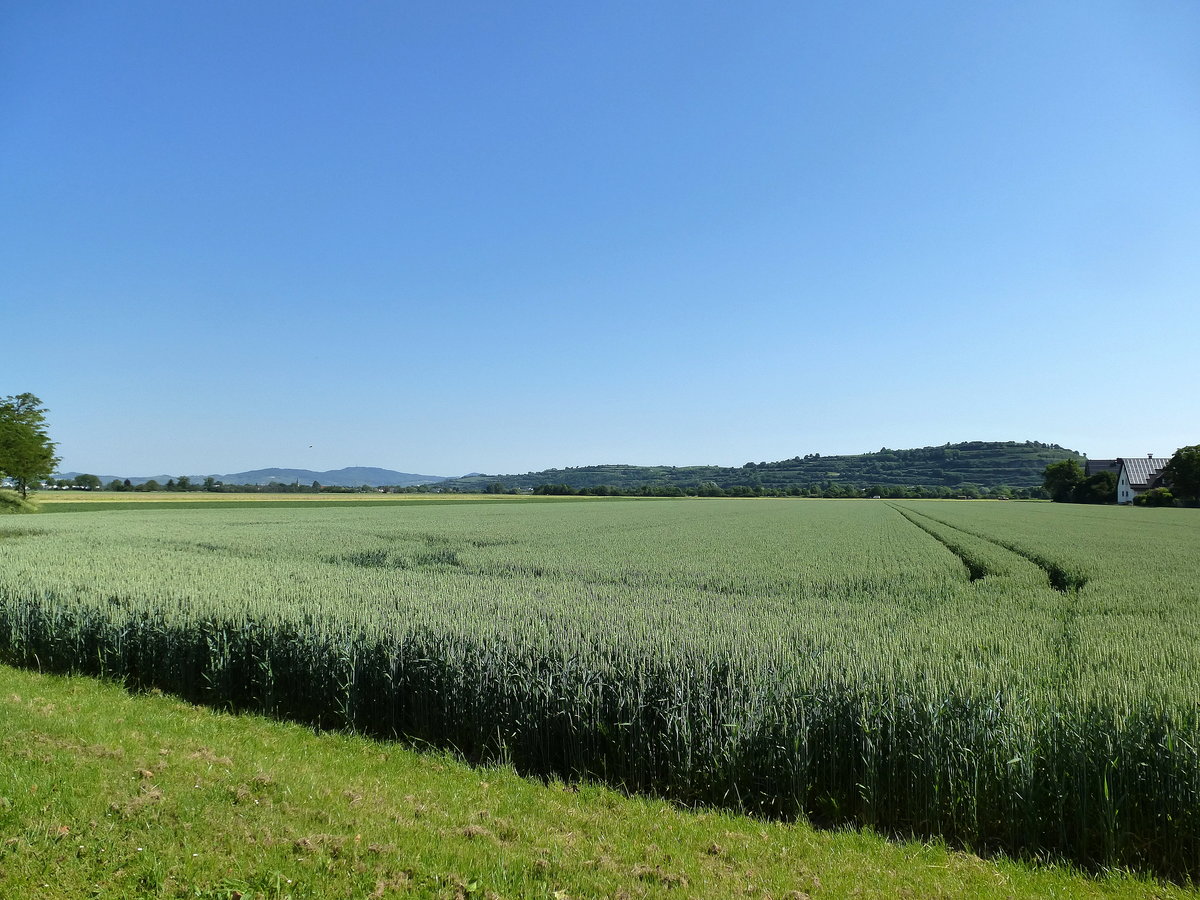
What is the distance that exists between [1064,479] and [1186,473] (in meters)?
35.4

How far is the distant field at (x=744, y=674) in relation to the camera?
4.88 metres

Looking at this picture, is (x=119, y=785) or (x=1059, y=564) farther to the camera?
(x=1059, y=564)

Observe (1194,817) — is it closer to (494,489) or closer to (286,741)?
(286,741)

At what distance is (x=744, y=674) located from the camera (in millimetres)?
6246

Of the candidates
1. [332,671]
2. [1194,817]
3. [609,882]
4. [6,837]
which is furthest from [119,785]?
[1194,817]

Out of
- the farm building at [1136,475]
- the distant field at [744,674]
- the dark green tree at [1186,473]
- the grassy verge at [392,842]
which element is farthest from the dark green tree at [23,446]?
the farm building at [1136,475]

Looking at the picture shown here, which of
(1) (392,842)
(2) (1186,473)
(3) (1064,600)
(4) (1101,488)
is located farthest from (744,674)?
(4) (1101,488)

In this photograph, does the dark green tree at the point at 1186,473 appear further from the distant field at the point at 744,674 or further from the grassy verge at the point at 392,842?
the grassy verge at the point at 392,842

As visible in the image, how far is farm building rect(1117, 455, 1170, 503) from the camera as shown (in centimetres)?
10169

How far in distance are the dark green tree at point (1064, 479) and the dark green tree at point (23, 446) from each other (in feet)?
466

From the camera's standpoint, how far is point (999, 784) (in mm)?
4957

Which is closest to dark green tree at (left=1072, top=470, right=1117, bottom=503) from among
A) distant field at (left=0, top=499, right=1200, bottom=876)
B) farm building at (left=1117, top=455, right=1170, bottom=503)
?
farm building at (left=1117, top=455, right=1170, bottom=503)

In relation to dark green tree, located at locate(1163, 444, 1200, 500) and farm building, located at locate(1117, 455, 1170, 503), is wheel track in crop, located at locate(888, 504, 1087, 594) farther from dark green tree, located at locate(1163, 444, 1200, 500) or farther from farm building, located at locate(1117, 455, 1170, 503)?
farm building, located at locate(1117, 455, 1170, 503)

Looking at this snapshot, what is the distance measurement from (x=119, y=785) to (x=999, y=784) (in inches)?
295
